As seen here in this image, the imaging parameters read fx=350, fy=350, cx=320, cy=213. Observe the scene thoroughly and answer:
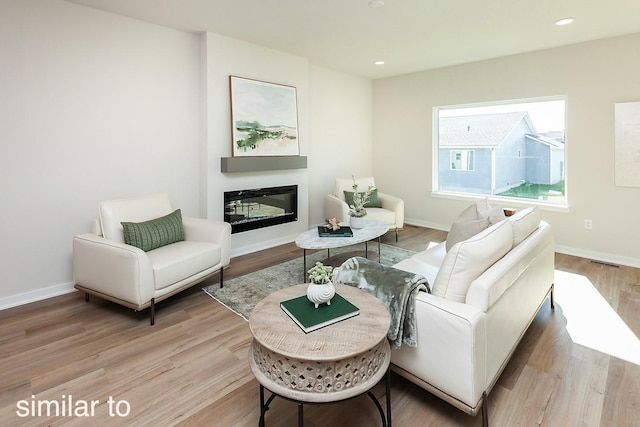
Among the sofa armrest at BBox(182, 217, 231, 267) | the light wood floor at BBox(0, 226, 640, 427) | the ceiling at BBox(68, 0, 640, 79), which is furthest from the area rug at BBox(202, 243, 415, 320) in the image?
the ceiling at BBox(68, 0, 640, 79)

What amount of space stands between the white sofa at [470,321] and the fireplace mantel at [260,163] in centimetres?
297

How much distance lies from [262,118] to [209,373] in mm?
3183

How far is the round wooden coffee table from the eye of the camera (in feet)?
4.38

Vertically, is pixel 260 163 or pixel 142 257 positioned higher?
pixel 260 163

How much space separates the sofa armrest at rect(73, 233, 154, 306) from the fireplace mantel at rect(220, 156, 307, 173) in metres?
1.63

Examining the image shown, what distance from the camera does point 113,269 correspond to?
2623 millimetres

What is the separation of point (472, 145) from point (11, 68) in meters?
5.52

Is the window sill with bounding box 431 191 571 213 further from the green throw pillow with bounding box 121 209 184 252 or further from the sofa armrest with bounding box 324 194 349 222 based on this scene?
the green throw pillow with bounding box 121 209 184 252

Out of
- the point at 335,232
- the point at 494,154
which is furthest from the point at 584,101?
the point at 335,232

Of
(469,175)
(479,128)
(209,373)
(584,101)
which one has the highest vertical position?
(584,101)

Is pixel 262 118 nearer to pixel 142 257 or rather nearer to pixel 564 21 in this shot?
pixel 142 257

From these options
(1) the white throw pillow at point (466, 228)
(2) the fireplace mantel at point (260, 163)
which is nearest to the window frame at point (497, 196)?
(2) the fireplace mantel at point (260, 163)

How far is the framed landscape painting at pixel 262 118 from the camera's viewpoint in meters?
4.17

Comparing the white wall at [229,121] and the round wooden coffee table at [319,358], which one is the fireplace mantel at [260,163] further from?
the round wooden coffee table at [319,358]
